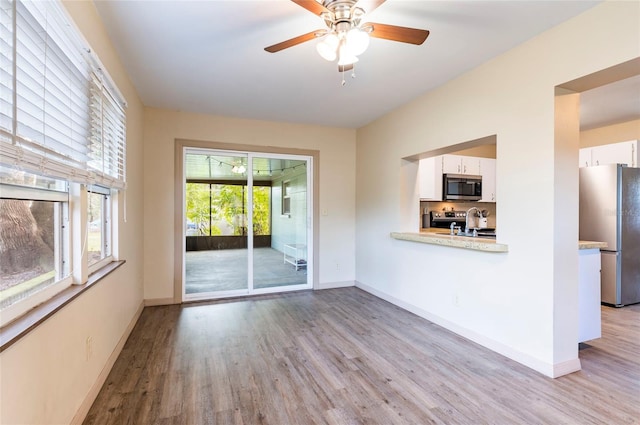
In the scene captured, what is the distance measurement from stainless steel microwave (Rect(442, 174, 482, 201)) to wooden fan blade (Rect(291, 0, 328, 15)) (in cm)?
391

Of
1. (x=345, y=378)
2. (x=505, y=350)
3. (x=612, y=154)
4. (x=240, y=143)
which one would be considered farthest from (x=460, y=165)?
(x=345, y=378)

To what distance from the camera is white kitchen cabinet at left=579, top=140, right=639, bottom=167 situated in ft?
13.9

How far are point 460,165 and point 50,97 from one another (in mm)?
5184

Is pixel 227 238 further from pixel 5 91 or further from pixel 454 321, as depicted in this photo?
pixel 5 91

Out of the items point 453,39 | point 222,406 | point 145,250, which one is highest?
point 453,39

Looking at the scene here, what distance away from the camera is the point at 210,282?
4.53 m

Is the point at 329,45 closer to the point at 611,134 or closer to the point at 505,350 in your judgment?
the point at 505,350

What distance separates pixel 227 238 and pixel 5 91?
349 centimetres

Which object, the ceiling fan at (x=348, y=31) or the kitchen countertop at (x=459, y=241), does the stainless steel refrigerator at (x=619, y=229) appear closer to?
the kitchen countertop at (x=459, y=241)

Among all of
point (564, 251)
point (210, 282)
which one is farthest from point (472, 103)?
point (210, 282)

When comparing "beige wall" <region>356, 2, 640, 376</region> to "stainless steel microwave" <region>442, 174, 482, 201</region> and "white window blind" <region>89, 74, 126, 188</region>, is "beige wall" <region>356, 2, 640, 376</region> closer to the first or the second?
"stainless steel microwave" <region>442, 174, 482, 201</region>

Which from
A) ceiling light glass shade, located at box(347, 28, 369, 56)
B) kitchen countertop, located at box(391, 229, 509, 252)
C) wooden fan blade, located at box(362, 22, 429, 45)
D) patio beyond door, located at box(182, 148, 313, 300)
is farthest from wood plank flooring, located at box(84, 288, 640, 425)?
wooden fan blade, located at box(362, 22, 429, 45)

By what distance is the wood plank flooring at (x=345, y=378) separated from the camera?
6.16 ft

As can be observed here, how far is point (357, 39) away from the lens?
5.65 ft
